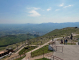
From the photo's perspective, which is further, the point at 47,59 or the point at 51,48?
the point at 51,48

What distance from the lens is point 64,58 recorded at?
19.7 metres

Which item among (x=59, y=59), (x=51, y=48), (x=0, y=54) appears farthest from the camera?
(x=0, y=54)

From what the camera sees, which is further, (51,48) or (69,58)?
(51,48)

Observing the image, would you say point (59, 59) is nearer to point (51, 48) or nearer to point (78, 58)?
point (78, 58)

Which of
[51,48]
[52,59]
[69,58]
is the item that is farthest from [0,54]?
[69,58]

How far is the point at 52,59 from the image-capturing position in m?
19.6

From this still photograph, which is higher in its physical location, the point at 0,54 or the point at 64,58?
the point at 64,58

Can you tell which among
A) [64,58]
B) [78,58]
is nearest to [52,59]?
[64,58]

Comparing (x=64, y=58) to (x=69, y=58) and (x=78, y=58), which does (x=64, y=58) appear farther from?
(x=78, y=58)

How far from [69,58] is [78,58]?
95.7 inches

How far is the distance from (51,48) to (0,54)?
3577 cm

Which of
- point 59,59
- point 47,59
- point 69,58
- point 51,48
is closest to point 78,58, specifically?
point 69,58

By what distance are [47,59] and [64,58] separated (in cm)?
481

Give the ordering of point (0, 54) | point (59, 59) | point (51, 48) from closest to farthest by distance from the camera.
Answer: point (59, 59), point (51, 48), point (0, 54)
